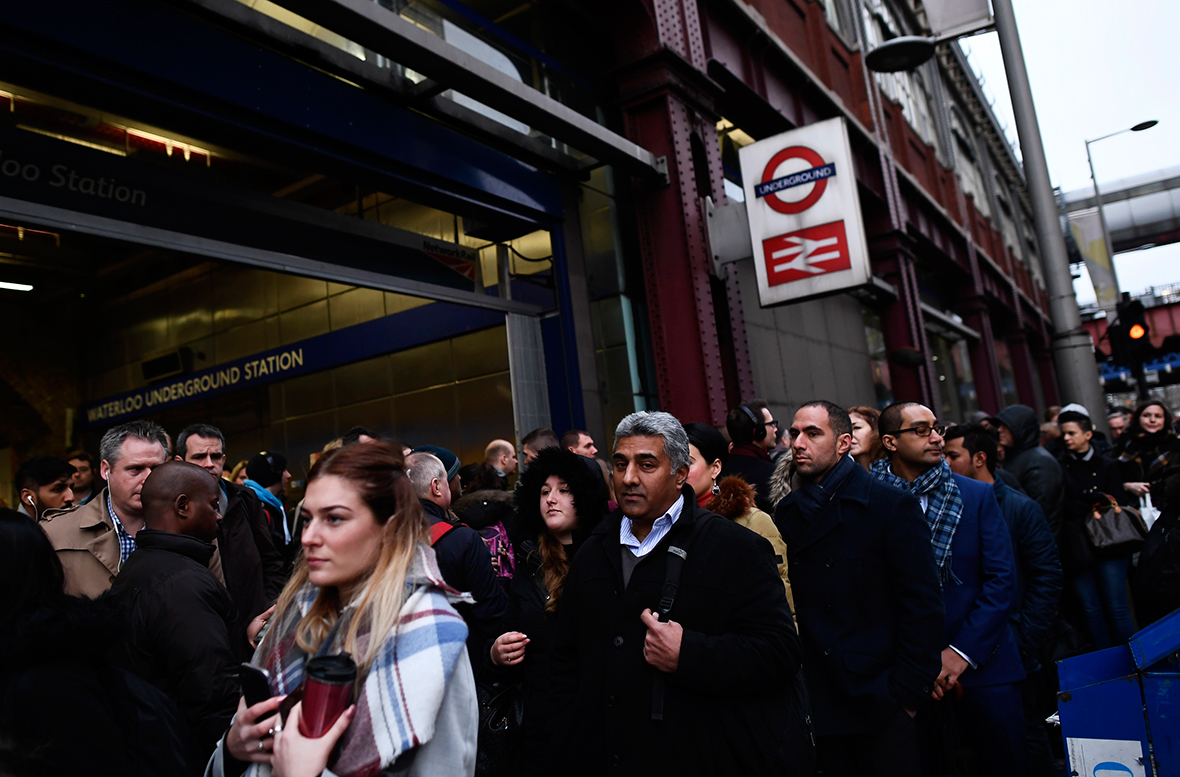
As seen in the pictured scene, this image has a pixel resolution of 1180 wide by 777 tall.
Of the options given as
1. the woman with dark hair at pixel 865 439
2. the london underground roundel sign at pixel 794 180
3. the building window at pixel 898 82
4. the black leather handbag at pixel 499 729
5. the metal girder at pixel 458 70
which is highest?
the building window at pixel 898 82

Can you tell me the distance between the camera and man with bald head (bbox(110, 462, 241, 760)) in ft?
8.41

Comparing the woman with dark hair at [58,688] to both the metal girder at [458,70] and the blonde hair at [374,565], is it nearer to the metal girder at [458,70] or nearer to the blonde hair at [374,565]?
the blonde hair at [374,565]

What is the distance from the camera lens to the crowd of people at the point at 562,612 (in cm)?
180

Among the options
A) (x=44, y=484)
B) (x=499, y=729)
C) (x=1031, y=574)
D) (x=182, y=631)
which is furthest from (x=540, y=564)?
(x=44, y=484)

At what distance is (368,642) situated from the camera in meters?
1.81

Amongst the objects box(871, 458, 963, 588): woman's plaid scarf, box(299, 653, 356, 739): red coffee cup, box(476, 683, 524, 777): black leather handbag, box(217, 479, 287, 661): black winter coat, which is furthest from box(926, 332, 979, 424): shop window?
box(299, 653, 356, 739): red coffee cup

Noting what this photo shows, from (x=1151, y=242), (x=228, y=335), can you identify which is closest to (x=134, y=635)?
(x=228, y=335)

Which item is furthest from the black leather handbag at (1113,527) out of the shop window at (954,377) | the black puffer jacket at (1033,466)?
the shop window at (954,377)

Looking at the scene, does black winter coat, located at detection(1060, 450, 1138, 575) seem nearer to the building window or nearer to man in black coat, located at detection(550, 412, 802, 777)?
man in black coat, located at detection(550, 412, 802, 777)

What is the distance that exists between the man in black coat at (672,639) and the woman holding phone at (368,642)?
71 cm

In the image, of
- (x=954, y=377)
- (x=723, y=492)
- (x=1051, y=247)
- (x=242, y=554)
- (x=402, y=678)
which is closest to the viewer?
(x=402, y=678)

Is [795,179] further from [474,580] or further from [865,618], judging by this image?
[474,580]

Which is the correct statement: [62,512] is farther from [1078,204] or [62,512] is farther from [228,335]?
[1078,204]

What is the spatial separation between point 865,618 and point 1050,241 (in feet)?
23.5
